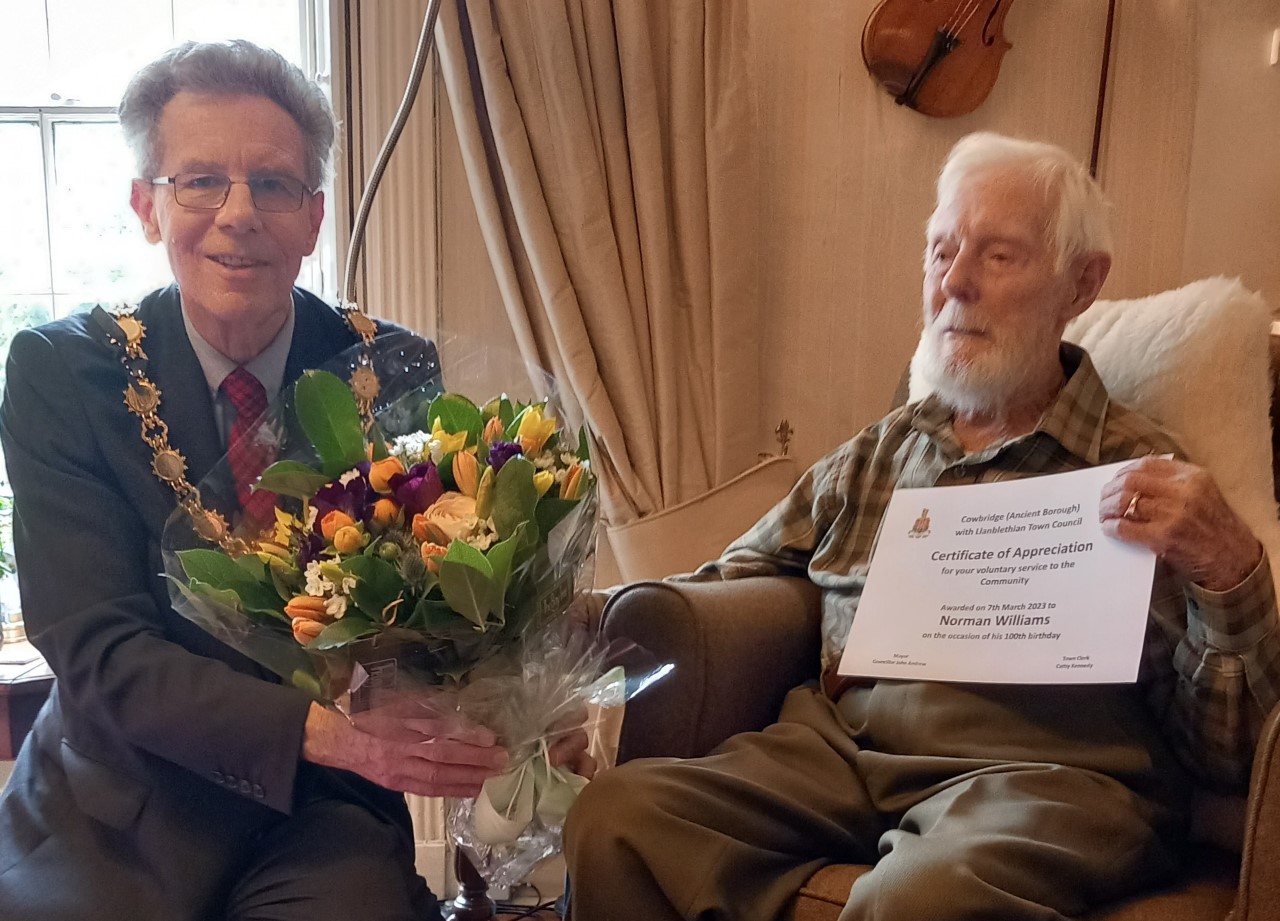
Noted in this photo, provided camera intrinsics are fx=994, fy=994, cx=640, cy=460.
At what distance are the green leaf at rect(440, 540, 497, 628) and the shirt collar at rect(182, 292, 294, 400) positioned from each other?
0.51 meters

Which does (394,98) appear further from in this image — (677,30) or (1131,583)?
(1131,583)

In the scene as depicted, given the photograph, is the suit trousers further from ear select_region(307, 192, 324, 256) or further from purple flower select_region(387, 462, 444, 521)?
ear select_region(307, 192, 324, 256)

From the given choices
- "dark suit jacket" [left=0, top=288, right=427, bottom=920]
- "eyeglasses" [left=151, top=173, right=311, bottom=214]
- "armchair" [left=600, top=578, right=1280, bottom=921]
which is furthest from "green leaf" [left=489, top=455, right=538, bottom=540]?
"eyeglasses" [left=151, top=173, right=311, bottom=214]

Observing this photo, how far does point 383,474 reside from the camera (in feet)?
2.74

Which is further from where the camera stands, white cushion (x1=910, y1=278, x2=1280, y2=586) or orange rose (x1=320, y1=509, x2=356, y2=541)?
white cushion (x1=910, y1=278, x2=1280, y2=586)

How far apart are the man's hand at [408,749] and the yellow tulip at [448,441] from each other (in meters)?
0.23

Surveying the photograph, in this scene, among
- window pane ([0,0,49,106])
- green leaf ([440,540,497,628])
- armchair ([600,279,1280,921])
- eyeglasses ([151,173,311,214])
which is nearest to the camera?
green leaf ([440,540,497,628])

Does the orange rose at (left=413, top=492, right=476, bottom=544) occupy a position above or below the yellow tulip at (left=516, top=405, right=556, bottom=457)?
below

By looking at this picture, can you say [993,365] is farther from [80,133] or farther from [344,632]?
[80,133]

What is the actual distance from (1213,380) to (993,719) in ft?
1.84

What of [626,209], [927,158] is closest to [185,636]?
[626,209]

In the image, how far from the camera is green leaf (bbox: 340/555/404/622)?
2.61 ft

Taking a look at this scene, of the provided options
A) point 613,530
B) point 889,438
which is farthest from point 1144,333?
point 613,530

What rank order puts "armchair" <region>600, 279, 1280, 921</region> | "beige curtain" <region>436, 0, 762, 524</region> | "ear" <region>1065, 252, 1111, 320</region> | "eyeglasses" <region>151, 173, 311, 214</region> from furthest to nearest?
"beige curtain" <region>436, 0, 762, 524</region>
"ear" <region>1065, 252, 1111, 320</region>
"armchair" <region>600, 279, 1280, 921</region>
"eyeglasses" <region>151, 173, 311, 214</region>
